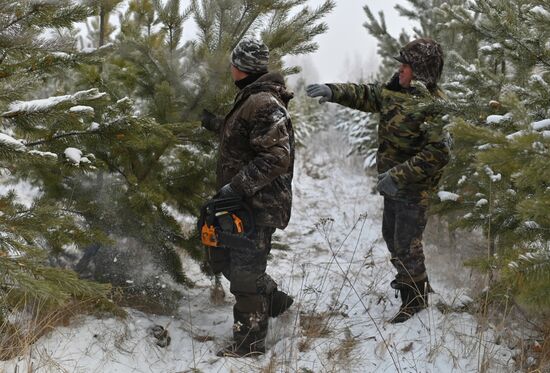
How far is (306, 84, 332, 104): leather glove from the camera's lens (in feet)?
12.3

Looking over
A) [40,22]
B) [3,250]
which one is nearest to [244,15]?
[40,22]

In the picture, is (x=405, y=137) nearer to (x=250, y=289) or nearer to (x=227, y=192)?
(x=227, y=192)

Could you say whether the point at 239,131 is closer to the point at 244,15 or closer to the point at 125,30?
the point at 244,15

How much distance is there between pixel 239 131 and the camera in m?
3.42

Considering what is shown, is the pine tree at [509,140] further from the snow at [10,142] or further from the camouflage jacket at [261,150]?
the snow at [10,142]

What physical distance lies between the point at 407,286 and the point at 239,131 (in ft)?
5.87

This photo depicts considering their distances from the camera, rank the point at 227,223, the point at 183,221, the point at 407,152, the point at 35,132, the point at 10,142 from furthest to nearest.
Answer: the point at 183,221 → the point at 407,152 → the point at 227,223 → the point at 35,132 → the point at 10,142

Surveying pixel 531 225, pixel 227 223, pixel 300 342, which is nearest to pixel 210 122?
pixel 227 223

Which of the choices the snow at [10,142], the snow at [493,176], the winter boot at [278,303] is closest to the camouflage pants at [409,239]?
the snow at [493,176]

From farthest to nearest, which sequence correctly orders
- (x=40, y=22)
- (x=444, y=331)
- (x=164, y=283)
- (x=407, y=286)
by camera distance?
(x=164, y=283) < (x=407, y=286) < (x=444, y=331) < (x=40, y=22)

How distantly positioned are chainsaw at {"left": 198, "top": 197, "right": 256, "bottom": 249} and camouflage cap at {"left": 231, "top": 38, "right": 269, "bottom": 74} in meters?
0.91

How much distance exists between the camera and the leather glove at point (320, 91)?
3.75 metres

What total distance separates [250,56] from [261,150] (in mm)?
658

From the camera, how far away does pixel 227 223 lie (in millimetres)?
3357
